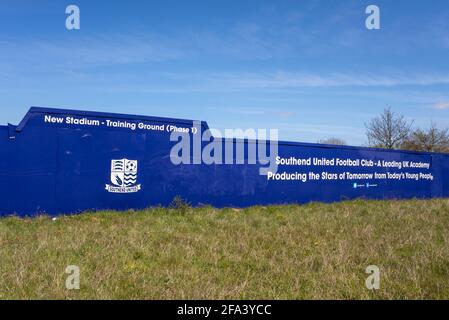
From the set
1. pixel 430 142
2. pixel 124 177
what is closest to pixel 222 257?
pixel 124 177

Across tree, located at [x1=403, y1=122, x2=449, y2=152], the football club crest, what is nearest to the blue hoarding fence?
the football club crest

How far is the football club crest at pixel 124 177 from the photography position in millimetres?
11383

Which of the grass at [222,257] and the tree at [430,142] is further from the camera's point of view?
the tree at [430,142]

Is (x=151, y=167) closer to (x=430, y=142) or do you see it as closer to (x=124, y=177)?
(x=124, y=177)

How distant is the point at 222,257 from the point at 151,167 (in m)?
6.19

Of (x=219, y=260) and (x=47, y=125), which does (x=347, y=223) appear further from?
(x=47, y=125)

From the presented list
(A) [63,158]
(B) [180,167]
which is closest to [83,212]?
(A) [63,158]

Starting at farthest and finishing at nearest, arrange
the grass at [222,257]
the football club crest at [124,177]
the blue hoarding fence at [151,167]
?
the football club crest at [124,177] < the blue hoarding fence at [151,167] < the grass at [222,257]

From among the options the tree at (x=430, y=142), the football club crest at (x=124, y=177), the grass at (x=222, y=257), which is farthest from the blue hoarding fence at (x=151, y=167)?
the tree at (x=430, y=142)

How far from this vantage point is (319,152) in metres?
15.9

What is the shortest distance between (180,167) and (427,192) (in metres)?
13.0

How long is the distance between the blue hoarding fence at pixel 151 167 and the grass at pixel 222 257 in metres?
1.06

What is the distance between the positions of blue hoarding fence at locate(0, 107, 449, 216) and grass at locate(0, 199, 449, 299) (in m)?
1.06

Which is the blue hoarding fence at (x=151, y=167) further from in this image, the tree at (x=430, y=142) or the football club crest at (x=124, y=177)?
the tree at (x=430, y=142)
